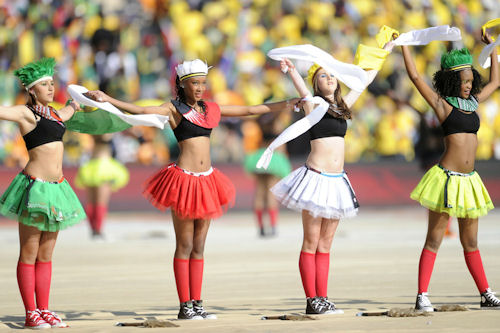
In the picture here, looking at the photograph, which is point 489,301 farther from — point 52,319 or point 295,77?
point 52,319

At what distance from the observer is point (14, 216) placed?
600 cm

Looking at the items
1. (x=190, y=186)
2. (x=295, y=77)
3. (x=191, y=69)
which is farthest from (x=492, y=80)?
(x=190, y=186)

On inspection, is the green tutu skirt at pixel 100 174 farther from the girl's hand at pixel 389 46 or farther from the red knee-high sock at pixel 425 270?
the red knee-high sock at pixel 425 270

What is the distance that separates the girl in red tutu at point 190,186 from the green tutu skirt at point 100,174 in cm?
642

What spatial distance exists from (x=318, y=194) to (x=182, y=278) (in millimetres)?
1123

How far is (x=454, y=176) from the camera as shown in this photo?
21.3 feet

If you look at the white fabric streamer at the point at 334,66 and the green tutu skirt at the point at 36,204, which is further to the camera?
the white fabric streamer at the point at 334,66

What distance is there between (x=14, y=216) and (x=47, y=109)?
2.52 ft

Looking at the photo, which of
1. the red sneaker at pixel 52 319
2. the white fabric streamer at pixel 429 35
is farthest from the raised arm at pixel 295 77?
the red sneaker at pixel 52 319

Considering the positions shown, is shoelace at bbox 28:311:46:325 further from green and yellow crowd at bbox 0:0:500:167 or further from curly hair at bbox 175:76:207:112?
green and yellow crowd at bbox 0:0:500:167

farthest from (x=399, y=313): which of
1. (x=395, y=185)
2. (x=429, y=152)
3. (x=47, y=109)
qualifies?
(x=395, y=185)

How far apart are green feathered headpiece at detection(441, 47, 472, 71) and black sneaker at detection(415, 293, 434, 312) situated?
1.70 m

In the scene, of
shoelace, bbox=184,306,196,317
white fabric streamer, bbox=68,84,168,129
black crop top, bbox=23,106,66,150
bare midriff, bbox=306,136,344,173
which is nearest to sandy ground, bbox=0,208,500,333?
shoelace, bbox=184,306,196,317

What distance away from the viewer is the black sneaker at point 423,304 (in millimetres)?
6258
